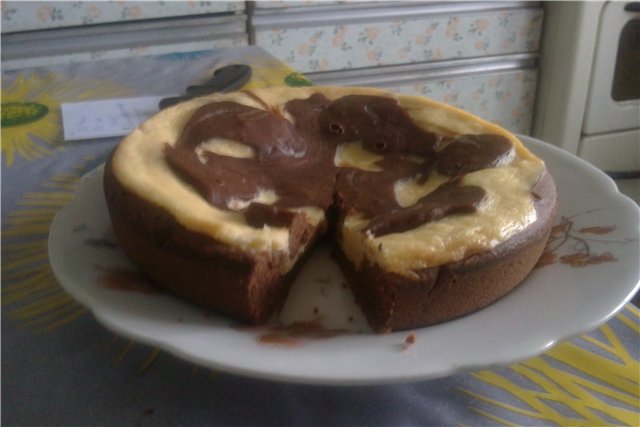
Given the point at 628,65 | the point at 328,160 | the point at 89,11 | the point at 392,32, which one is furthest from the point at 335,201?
the point at 628,65

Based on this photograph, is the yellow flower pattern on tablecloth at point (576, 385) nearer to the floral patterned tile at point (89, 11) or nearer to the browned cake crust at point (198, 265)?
the browned cake crust at point (198, 265)

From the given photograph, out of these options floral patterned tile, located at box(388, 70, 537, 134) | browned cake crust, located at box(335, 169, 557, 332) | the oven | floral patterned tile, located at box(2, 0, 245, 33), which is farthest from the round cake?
the oven

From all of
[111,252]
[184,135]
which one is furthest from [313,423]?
[184,135]

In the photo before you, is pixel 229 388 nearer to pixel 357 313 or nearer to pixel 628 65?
pixel 357 313

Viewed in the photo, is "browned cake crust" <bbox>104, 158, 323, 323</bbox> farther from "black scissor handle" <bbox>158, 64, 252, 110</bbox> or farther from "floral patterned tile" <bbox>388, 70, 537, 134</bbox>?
"floral patterned tile" <bbox>388, 70, 537, 134</bbox>

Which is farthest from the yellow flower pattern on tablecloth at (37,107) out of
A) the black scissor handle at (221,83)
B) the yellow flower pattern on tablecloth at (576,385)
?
the yellow flower pattern on tablecloth at (576,385)

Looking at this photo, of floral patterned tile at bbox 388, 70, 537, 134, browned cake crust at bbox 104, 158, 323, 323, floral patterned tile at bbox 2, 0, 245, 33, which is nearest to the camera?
browned cake crust at bbox 104, 158, 323, 323
